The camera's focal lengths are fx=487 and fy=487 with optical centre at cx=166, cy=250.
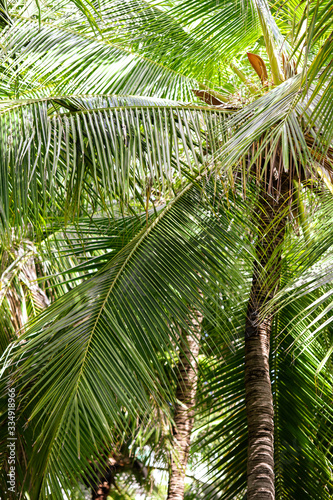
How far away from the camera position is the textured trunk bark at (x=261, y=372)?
2.81 meters

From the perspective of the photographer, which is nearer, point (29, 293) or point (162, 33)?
point (162, 33)

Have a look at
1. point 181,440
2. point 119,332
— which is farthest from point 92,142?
point 181,440

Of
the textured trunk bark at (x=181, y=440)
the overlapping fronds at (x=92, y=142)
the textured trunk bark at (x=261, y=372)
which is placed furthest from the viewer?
the textured trunk bark at (x=181, y=440)

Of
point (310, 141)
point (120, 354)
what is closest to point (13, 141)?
point (120, 354)

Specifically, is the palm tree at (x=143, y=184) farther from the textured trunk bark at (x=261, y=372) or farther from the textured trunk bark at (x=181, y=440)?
the textured trunk bark at (x=181, y=440)

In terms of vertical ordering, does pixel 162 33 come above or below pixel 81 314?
above

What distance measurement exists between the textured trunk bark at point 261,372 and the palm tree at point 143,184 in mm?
10

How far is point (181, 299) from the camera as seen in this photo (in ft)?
9.47

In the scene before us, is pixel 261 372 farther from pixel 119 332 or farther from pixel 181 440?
pixel 181 440

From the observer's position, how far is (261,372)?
3.13m

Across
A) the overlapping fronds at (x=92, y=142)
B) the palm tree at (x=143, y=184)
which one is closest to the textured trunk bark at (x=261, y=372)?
the palm tree at (x=143, y=184)

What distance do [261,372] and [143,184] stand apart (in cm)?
142

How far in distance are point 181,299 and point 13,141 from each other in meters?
1.28

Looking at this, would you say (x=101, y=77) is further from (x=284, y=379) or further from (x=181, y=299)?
(x=284, y=379)
